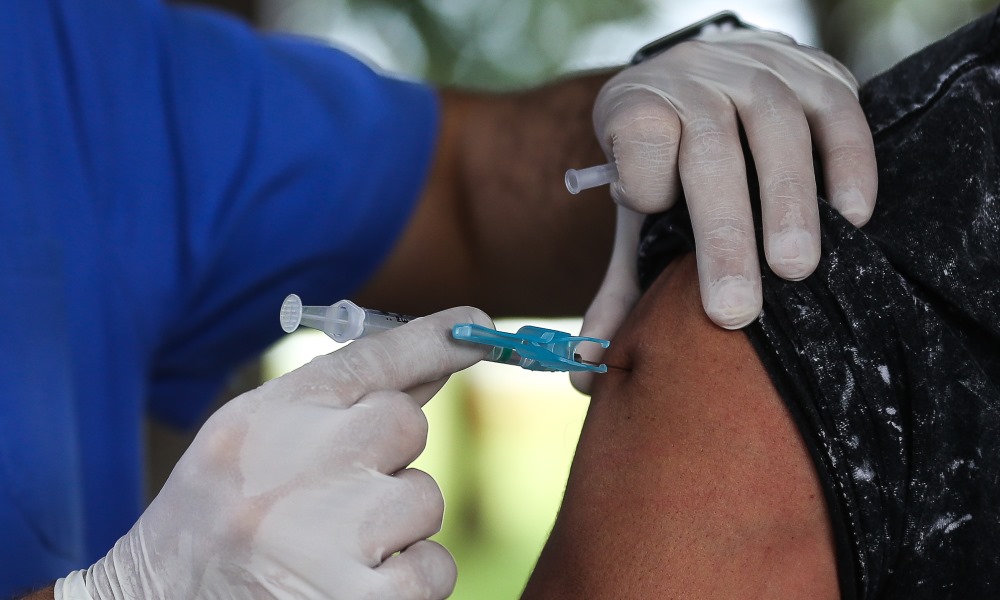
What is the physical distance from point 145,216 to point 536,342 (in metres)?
0.97

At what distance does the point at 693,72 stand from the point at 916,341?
435 millimetres

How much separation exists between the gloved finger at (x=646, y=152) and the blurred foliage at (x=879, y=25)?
539 cm

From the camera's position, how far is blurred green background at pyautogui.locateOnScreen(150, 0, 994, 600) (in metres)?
5.82

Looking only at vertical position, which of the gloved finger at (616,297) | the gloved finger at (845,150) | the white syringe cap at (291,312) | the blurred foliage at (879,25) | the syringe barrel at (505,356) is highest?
the blurred foliage at (879,25)

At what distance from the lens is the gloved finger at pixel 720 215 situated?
0.84 m

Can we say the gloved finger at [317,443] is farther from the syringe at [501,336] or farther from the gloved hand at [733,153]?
the gloved hand at [733,153]

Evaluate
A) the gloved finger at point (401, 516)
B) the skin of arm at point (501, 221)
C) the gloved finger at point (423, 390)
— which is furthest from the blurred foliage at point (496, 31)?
the gloved finger at point (401, 516)

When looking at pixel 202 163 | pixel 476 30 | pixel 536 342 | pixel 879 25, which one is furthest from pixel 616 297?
pixel 879 25

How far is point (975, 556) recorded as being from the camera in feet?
2.58

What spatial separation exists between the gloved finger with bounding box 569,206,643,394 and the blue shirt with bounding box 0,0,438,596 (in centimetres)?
74

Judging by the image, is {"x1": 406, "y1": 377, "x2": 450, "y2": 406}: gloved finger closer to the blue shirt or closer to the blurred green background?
the blue shirt

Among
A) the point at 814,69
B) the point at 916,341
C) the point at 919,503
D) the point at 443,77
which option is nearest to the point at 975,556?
the point at 919,503

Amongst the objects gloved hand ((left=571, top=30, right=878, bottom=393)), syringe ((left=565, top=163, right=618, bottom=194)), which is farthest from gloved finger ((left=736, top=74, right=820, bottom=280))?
syringe ((left=565, top=163, right=618, bottom=194))

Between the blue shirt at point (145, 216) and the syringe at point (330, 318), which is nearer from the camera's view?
the syringe at point (330, 318)
